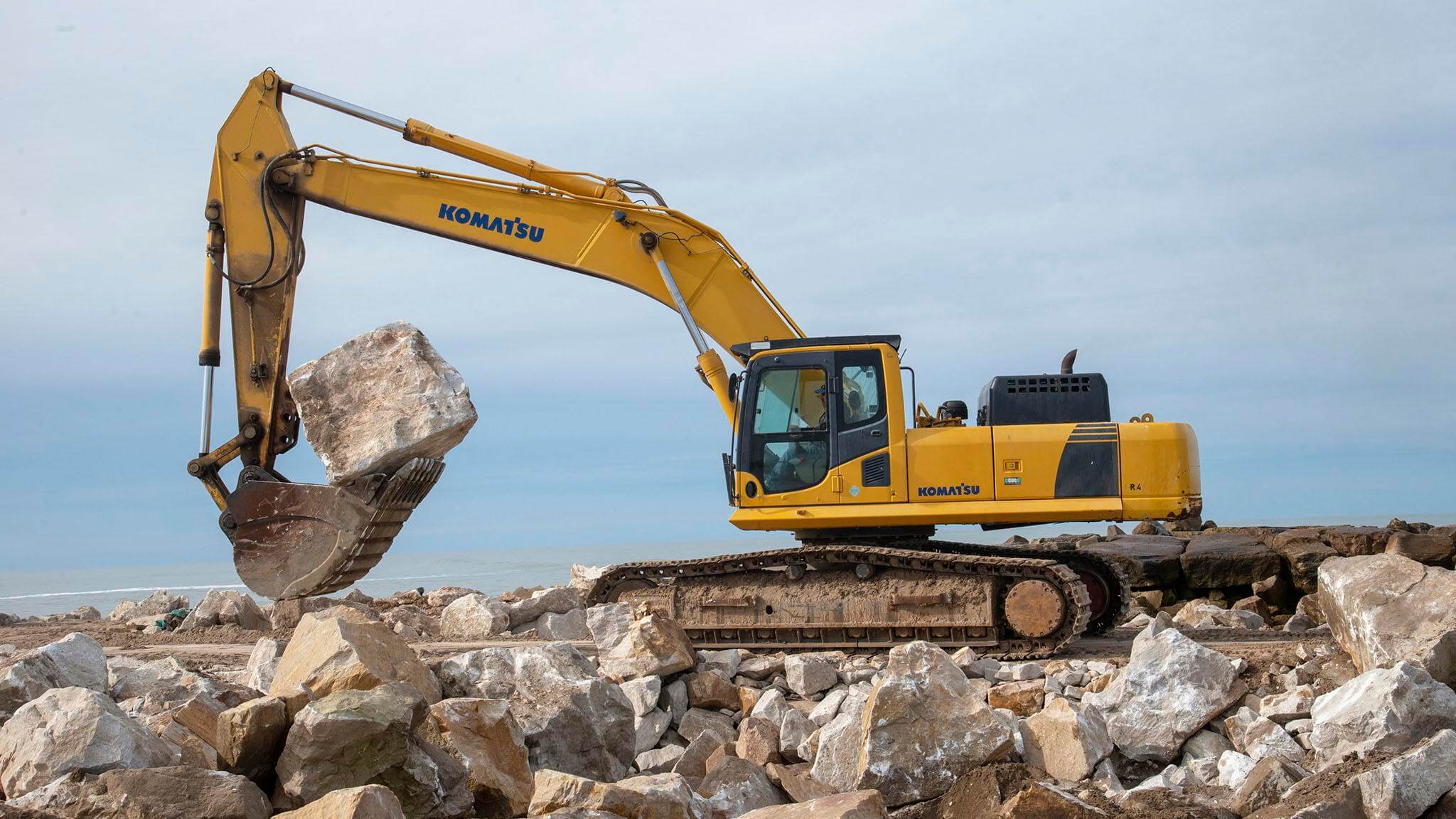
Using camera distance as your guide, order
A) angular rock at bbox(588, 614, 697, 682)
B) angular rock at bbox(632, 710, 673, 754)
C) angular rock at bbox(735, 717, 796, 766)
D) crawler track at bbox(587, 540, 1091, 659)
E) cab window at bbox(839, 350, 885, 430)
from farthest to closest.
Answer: cab window at bbox(839, 350, 885, 430) < crawler track at bbox(587, 540, 1091, 659) < angular rock at bbox(588, 614, 697, 682) < angular rock at bbox(632, 710, 673, 754) < angular rock at bbox(735, 717, 796, 766)

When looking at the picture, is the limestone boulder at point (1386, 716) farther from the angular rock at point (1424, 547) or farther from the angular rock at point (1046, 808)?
the angular rock at point (1424, 547)

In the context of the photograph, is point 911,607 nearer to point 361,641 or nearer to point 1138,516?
point 1138,516

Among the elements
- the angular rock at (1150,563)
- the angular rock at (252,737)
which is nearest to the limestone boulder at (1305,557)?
the angular rock at (1150,563)

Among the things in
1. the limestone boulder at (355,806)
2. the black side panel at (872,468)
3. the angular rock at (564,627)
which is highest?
the black side panel at (872,468)

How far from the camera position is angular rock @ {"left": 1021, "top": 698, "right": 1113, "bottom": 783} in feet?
21.0

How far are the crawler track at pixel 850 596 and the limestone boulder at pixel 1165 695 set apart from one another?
1.64 m

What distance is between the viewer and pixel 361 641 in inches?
233

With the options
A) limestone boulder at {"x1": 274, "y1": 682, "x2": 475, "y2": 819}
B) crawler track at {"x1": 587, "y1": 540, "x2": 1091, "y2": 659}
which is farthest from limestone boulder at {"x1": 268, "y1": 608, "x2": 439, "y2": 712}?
crawler track at {"x1": 587, "y1": 540, "x2": 1091, "y2": 659}

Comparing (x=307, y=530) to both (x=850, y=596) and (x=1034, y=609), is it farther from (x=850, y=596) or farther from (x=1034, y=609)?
(x=1034, y=609)

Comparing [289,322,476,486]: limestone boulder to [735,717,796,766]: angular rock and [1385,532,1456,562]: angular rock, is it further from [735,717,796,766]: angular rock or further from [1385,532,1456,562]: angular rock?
[1385,532,1456,562]: angular rock

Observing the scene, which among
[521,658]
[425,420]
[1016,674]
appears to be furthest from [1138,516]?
[425,420]

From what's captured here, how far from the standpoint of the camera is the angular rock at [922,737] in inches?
230

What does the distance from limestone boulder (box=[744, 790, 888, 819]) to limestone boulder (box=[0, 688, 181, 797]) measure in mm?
2558

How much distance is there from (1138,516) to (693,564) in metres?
3.48
